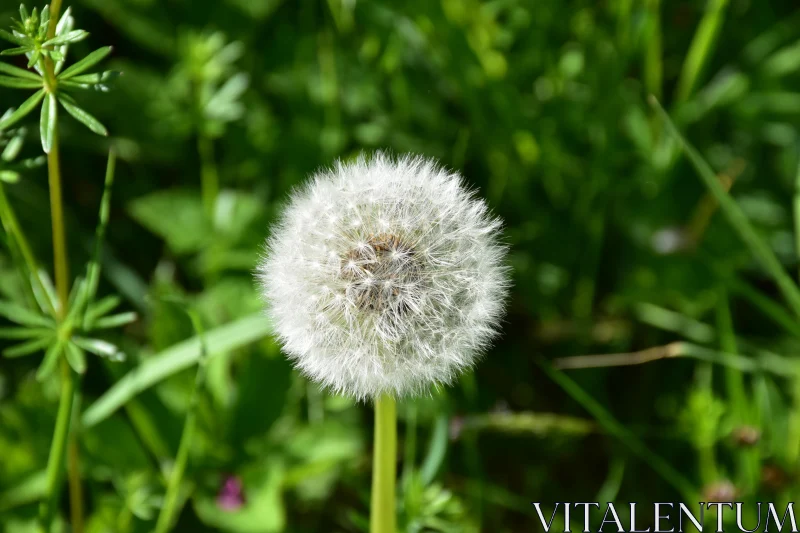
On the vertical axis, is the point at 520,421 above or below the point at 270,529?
above

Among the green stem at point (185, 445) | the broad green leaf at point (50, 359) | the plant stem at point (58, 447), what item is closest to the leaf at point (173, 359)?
the green stem at point (185, 445)

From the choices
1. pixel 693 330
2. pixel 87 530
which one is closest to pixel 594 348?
pixel 693 330

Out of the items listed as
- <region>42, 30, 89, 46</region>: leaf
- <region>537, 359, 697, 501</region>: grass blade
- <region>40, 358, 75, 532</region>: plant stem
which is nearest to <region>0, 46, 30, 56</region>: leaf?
<region>42, 30, 89, 46</region>: leaf

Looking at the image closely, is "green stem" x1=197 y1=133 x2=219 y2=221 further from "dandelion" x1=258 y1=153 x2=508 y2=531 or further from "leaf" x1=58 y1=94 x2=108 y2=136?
"dandelion" x1=258 y1=153 x2=508 y2=531

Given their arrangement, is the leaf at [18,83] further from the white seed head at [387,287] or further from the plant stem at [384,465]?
the plant stem at [384,465]

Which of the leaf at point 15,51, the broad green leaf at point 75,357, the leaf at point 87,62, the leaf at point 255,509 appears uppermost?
the leaf at point 87,62

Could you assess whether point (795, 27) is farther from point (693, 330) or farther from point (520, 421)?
point (520, 421)
